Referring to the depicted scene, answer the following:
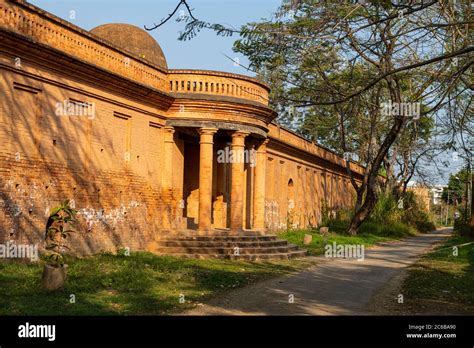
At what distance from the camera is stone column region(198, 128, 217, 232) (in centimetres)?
1945

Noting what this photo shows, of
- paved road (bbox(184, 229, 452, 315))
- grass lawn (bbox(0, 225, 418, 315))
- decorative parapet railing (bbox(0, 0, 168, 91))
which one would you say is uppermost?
decorative parapet railing (bbox(0, 0, 168, 91))

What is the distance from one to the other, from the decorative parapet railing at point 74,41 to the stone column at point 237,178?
9.99 ft

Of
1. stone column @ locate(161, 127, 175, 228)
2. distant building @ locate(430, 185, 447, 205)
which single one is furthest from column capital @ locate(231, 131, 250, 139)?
distant building @ locate(430, 185, 447, 205)

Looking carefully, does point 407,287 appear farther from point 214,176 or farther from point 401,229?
point 401,229

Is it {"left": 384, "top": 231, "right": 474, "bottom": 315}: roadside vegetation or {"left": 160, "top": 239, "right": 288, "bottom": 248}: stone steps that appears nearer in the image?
{"left": 384, "top": 231, "right": 474, "bottom": 315}: roadside vegetation

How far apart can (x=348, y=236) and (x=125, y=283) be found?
66.7 feet

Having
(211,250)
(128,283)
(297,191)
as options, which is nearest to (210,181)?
(211,250)

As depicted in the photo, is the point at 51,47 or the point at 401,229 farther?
the point at 401,229

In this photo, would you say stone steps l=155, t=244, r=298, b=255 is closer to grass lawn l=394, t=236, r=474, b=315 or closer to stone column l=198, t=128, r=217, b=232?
stone column l=198, t=128, r=217, b=232

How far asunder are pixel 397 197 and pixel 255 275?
1349 inches

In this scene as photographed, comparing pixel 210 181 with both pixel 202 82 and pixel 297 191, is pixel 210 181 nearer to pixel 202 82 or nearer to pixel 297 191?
pixel 202 82

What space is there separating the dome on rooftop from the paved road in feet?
31.2

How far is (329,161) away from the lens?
3988 cm
